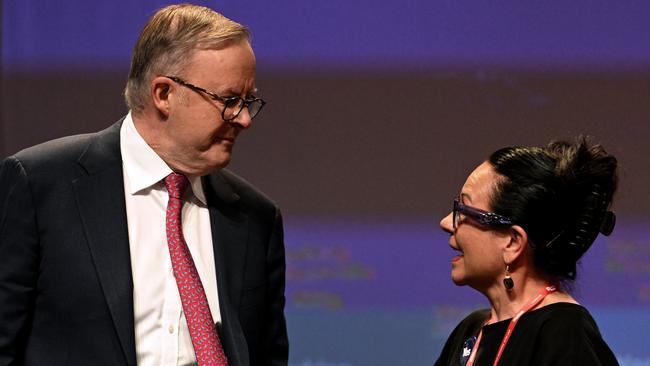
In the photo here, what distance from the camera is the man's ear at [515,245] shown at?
238cm

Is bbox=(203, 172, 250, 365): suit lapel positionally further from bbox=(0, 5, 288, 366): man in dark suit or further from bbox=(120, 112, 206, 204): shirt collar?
bbox=(120, 112, 206, 204): shirt collar

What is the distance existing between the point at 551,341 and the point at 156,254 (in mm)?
905

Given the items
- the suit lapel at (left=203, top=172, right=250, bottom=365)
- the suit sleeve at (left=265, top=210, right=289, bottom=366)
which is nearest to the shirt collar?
the suit lapel at (left=203, top=172, right=250, bottom=365)

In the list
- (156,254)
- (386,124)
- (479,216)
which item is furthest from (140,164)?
(386,124)

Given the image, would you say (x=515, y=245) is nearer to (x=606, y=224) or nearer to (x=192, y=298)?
(x=606, y=224)

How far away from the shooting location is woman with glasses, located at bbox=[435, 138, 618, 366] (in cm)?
231

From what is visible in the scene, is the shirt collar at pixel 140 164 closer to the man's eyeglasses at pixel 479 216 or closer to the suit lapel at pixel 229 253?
the suit lapel at pixel 229 253

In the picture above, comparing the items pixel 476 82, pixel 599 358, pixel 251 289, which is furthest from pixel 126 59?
pixel 599 358

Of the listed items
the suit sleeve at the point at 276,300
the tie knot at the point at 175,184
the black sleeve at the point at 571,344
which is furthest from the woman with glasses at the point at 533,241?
the tie knot at the point at 175,184

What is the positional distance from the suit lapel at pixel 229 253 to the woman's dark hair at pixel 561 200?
622 millimetres

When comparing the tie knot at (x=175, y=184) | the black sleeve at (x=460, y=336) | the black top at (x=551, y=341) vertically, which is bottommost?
the black sleeve at (x=460, y=336)

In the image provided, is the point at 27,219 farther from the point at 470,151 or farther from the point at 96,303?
the point at 470,151

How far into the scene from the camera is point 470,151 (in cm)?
359

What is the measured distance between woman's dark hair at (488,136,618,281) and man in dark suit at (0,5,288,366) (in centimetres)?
64
